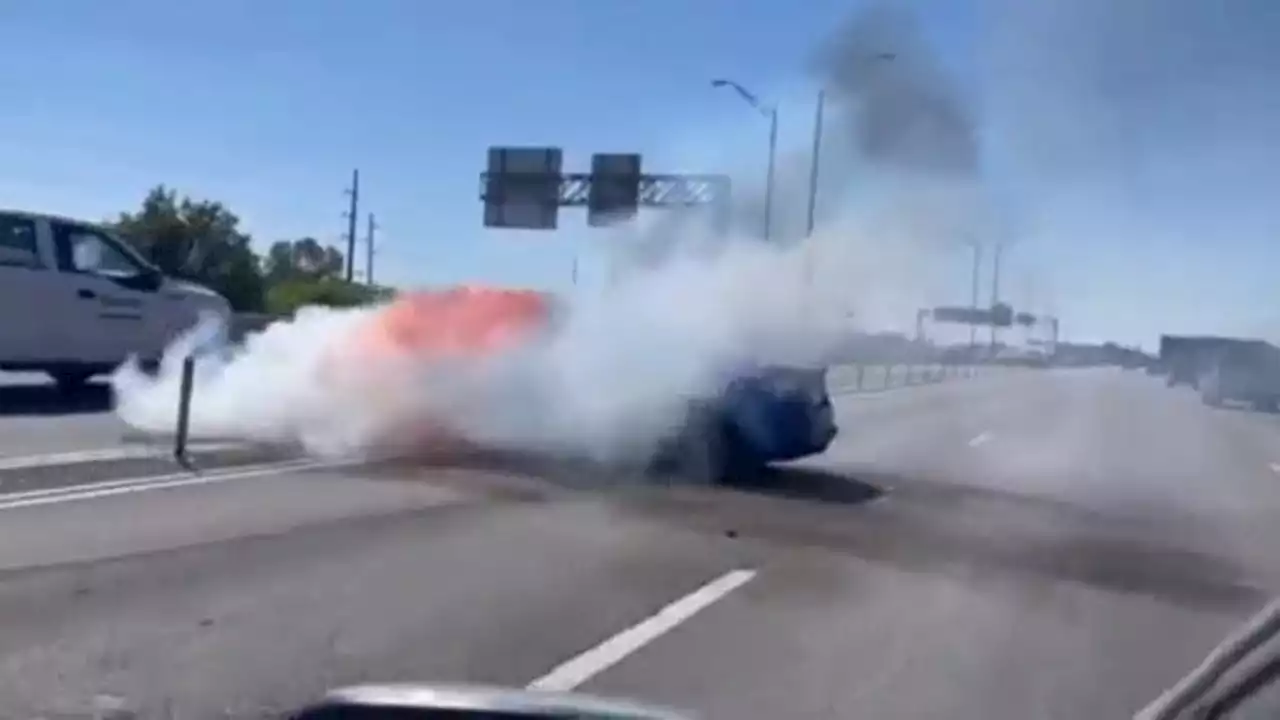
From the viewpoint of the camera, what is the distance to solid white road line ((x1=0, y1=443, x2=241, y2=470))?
14.8m

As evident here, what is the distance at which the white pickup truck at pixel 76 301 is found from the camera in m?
21.5

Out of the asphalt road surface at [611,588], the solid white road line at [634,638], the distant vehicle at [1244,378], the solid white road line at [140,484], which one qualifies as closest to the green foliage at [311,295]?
the solid white road line at [140,484]

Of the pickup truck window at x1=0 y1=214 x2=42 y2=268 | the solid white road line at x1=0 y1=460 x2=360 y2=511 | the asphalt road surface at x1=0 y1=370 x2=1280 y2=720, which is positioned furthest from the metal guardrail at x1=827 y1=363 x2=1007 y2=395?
the solid white road line at x1=0 y1=460 x2=360 y2=511

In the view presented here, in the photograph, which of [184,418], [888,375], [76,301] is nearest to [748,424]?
[184,418]

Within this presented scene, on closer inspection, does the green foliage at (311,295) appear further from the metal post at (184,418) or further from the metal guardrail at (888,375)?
the metal post at (184,418)

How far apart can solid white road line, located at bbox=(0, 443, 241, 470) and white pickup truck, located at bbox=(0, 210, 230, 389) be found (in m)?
5.14

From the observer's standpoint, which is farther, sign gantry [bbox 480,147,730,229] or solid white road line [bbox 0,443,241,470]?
sign gantry [bbox 480,147,730,229]

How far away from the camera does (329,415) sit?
63.6ft

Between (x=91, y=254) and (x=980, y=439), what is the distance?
46.9 feet

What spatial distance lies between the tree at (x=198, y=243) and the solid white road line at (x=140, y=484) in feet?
145

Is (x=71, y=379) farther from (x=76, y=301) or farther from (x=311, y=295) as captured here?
(x=311, y=295)

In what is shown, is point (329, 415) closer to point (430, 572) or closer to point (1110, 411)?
point (430, 572)

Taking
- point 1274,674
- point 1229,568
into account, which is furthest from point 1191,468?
point 1274,674

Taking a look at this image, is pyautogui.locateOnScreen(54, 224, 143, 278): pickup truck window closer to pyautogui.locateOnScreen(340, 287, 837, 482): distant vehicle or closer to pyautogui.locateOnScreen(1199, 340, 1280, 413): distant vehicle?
pyautogui.locateOnScreen(340, 287, 837, 482): distant vehicle
